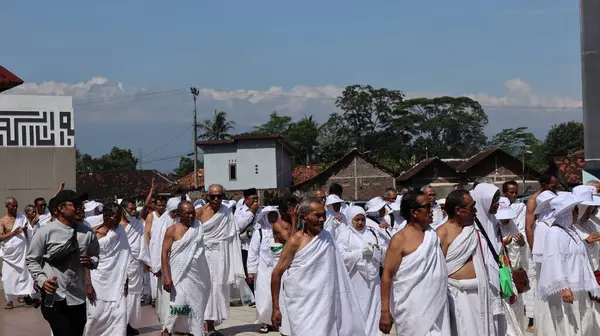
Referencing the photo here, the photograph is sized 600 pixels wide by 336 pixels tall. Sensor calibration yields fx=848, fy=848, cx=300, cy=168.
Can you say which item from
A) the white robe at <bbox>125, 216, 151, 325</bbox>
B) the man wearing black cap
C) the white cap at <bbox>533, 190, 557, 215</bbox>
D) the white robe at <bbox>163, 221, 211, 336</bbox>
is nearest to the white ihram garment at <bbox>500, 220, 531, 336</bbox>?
the white cap at <bbox>533, 190, 557, 215</bbox>

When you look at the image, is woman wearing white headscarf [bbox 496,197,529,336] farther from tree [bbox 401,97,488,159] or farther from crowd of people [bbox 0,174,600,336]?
tree [bbox 401,97,488,159]

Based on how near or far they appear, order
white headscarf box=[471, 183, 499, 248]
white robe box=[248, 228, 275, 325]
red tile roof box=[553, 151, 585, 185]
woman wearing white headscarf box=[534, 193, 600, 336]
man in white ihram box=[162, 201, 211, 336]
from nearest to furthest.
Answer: white headscarf box=[471, 183, 499, 248]
woman wearing white headscarf box=[534, 193, 600, 336]
man in white ihram box=[162, 201, 211, 336]
white robe box=[248, 228, 275, 325]
red tile roof box=[553, 151, 585, 185]

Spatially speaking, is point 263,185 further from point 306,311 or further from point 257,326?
point 306,311

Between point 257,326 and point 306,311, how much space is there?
493 centimetres

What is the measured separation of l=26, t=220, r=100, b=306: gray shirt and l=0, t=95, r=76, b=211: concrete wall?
1395 cm

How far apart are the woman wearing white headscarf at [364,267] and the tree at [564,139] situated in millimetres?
63907

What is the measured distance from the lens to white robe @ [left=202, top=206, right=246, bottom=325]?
11336mm

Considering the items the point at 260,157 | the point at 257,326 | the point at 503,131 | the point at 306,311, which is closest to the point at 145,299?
the point at 257,326

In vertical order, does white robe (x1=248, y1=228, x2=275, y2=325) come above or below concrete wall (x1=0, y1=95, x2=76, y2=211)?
below

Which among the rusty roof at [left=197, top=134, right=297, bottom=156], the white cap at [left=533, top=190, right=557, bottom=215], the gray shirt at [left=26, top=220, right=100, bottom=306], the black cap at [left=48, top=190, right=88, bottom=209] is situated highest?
the rusty roof at [left=197, top=134, right=297, bottom=156]

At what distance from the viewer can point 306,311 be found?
23.5 feet

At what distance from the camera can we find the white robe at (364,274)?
9414 mm

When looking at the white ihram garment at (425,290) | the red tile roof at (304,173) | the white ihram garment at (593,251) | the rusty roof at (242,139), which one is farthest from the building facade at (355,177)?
the white ihram garment at (425,290)

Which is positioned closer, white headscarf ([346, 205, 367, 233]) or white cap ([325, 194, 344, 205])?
white headscarf ([346, 205, 367, 233])
